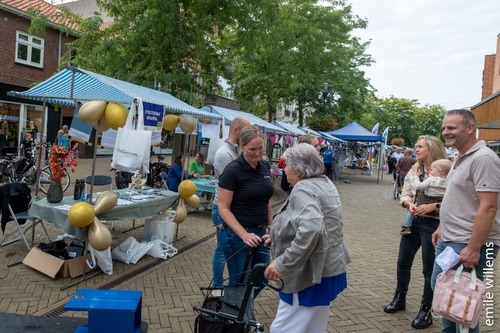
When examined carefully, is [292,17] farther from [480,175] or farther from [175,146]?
[480,175]

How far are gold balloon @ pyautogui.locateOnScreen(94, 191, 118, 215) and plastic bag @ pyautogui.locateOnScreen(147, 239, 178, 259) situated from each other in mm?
1147

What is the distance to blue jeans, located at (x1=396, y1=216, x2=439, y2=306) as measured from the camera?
3.53m

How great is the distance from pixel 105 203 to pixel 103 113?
1078 mm

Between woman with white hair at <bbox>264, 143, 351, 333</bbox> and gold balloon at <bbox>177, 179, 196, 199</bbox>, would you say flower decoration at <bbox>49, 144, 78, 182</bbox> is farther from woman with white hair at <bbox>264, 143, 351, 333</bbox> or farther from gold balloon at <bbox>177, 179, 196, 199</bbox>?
woman with white hair at <bbox>264, 143, 351, 333</bbox>

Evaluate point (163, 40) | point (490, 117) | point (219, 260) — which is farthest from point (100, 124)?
point (490, 117)

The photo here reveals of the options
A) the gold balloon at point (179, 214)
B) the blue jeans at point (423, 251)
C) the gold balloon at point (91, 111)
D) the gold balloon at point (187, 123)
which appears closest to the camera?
the blue jeans at point (423, 251)

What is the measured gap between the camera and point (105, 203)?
459 cm

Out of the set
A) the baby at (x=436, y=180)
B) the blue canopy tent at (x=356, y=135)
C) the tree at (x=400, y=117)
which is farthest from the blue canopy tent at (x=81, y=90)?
the tree at (x=400, y=117)

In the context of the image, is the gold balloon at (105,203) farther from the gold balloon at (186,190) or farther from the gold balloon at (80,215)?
the gold balloon at (186,190)

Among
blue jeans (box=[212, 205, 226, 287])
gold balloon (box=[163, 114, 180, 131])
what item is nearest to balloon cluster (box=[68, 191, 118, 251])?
blue jeans (box=[212, 205, 226, 287])

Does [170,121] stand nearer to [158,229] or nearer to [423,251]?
[158,229]

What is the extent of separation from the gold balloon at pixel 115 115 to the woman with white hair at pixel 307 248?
9.48ft

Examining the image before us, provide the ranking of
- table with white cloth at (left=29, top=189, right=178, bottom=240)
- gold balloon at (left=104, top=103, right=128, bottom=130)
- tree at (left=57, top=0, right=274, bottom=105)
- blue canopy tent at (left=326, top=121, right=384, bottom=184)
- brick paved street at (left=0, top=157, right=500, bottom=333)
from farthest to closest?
blue canopy tent at (left=326, top=121, right=384, bottom=184) < tree at (left=57, top=0, right=274, bottom=105) < gold balloon at (left=104, top=103, right=128, bottom=130) < table with white cloth at (left=29, top=189, right=178, bottom=240) < brick paved street at (left=0, top=157, right=500, bottom=333)

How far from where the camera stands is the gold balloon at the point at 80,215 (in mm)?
4227
